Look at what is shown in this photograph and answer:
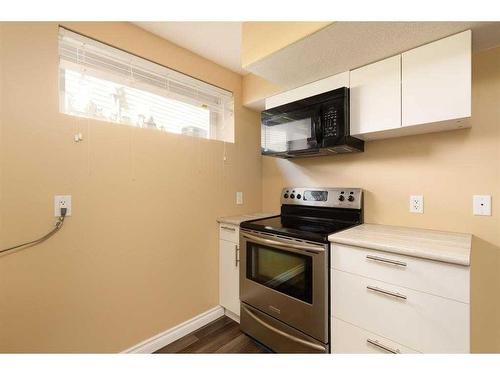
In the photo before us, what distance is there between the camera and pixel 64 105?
1.32m

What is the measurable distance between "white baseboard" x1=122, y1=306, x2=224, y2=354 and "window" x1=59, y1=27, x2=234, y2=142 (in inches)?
62.2

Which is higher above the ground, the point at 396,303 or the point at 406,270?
the point at 406,270

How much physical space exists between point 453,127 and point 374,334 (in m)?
1.30

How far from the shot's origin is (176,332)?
1.76 m

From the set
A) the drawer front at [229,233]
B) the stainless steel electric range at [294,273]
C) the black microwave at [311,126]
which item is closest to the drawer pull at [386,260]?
the stainless steel electric range at [294,273]

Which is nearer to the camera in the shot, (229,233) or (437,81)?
(437,81)

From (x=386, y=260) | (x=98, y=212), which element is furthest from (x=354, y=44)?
(x=98, y=212)

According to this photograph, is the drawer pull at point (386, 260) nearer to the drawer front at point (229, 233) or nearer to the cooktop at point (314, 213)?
the cooktop at point (314, 213)

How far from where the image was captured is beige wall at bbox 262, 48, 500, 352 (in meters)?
1.26

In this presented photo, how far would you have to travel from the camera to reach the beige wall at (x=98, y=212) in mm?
1135

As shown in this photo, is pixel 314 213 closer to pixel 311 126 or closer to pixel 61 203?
pixel 311 126

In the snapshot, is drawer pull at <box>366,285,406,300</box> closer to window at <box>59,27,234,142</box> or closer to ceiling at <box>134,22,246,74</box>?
window at <box>59,27,234,142</box>

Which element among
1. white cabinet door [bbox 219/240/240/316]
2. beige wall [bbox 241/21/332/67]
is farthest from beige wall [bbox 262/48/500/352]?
white cabinet door [bbox 219/240/240/316]

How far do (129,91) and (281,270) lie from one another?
5.48 feet
